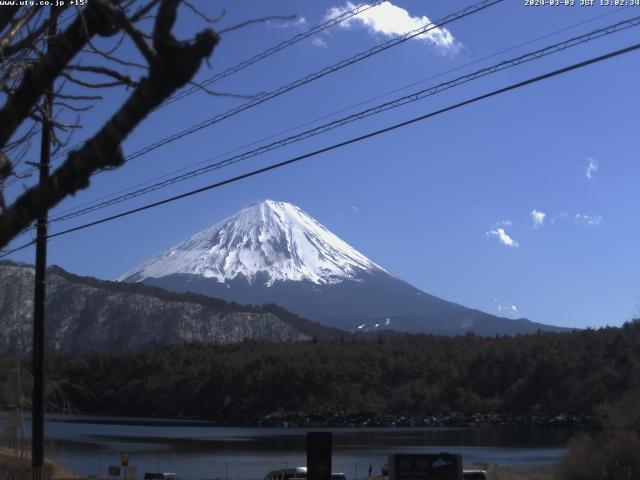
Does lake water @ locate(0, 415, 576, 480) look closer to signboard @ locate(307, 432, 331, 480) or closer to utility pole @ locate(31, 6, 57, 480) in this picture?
utility pole @ locate(31, 6, 57, 480)

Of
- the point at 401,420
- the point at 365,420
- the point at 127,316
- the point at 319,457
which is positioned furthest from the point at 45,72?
the point at 127,316

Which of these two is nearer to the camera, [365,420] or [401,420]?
[365,420]

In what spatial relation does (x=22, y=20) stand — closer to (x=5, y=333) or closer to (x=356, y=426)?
(x=356, y=426)

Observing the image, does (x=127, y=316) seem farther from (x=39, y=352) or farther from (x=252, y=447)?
(x=39, y=352)

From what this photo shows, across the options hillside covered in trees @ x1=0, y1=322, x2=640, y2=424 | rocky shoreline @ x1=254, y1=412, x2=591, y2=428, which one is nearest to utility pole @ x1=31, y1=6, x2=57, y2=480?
rocky shoreline @ x1=254, y1=412, x2=591, y2=428

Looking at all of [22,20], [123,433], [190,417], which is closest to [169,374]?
[190,417]

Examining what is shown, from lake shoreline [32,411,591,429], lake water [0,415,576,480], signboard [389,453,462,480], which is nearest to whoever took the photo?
signboard [389,453,462,480]
